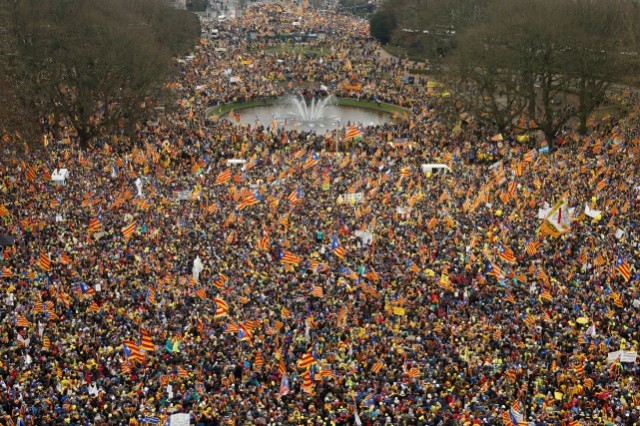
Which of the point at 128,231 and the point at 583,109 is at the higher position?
the point at 583,109

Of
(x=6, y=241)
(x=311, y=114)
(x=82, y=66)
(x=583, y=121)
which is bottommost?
(x=311, y=114)

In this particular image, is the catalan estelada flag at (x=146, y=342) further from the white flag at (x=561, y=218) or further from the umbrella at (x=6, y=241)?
the white flag at (x=561, y=218)

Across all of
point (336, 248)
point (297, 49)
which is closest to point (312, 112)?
point (297, 49)

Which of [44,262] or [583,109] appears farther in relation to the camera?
[583,109]

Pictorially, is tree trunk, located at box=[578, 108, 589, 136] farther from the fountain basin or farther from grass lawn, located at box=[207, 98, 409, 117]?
grass lawn, located at box=[207, 98, 409, 117]

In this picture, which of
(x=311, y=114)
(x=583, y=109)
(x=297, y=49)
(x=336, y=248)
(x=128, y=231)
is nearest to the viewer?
(x=336, y=248)

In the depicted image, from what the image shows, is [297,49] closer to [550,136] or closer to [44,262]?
[550,136]

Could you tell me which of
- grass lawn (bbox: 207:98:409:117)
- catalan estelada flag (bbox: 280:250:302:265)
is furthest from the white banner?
grass lawn (bbox: 207:98:409:117)
